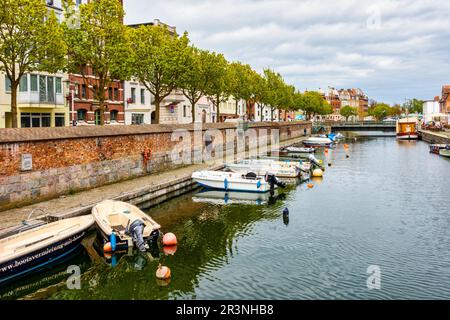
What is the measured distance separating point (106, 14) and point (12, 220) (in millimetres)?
19198

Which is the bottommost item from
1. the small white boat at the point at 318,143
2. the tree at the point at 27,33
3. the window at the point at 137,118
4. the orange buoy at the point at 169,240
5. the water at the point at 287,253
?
the water at the point at 287,253

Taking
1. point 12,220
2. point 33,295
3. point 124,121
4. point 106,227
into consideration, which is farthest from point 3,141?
point 124,121

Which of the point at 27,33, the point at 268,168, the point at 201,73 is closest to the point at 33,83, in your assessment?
the point at 27,33

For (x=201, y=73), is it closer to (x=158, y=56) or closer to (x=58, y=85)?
(x=158, y=56)

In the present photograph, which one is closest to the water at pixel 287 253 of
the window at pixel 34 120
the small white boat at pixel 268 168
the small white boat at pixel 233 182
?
the small white boat at pixel 233 182

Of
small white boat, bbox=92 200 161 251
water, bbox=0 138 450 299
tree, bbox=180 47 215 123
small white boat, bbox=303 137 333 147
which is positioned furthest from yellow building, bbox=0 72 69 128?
small white boat, bbox=303 137 333 147

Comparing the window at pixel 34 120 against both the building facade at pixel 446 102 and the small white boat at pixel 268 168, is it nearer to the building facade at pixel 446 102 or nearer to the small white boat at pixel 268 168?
the small white boat at pixel 268 168

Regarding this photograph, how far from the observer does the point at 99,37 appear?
32.2 m

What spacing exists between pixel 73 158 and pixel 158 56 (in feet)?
50.8

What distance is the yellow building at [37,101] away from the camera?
37000 millimetres

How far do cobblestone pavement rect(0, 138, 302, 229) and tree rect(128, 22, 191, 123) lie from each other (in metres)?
10.0

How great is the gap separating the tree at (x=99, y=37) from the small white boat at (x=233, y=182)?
391 inches

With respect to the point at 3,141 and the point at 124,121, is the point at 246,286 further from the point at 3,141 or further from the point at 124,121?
the point at 124,121
